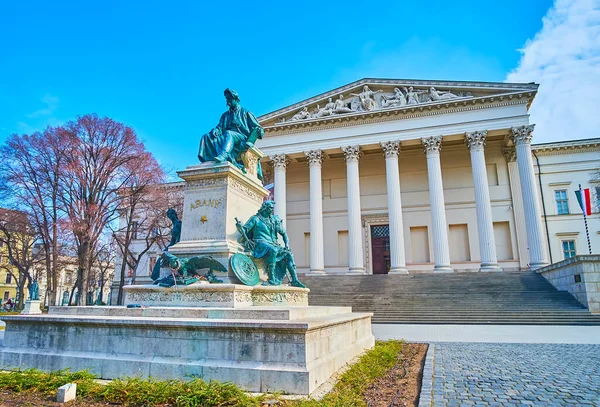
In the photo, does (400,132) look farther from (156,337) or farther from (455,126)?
(156,337)

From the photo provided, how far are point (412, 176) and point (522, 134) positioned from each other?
9.66m

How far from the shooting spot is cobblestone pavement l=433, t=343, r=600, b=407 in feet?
16.8

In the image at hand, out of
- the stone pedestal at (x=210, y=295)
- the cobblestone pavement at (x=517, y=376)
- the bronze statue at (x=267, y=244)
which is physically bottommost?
the cobblestone pavement at (x=517, y=376)

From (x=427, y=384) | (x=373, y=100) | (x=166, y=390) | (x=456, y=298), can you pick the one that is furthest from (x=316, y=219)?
(x=166, y=390)

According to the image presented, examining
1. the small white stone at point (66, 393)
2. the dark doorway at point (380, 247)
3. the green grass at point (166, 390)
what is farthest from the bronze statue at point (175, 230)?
the dark doorway at point (380, 247)

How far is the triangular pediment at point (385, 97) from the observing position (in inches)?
1233

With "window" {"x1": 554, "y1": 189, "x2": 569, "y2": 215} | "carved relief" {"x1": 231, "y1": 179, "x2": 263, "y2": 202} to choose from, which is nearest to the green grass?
"carved relief" {"x1": 231, "y1": 179, "x2": 263, "y2": 202}

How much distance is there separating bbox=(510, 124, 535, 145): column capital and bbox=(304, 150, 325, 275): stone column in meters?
15.2

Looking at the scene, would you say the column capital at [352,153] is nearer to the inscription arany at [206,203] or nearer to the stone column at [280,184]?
the stone column at [280,184]

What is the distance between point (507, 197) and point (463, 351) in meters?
28.4

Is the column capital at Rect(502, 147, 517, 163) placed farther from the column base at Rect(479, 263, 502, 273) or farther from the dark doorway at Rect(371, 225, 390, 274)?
the dark doorway at Rect(371, 225, 390, 274)

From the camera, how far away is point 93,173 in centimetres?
2389

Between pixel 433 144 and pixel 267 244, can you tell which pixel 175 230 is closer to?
pixel 267 244

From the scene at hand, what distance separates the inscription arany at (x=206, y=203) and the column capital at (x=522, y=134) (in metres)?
29.2
